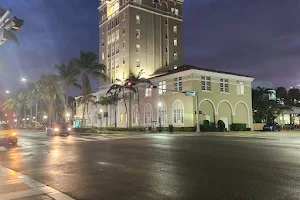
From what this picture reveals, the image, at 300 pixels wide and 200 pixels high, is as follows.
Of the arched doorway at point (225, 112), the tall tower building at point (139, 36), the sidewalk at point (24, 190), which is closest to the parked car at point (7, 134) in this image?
the sidewalk at point (24, 190)

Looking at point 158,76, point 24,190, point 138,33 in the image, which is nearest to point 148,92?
point 158,76

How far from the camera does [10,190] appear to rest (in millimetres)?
7023

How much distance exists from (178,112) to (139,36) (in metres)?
23.6

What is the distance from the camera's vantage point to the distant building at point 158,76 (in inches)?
1719

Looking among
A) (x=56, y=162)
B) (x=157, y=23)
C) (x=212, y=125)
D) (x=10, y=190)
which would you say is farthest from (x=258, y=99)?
(x=10, y=190)

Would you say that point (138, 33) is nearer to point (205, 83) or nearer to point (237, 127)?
point (205, 83)

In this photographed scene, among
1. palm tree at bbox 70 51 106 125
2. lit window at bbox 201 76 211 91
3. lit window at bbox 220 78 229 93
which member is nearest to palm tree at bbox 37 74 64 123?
palm tree at bbox 70 51 106 125

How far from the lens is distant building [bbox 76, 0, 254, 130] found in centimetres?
4366

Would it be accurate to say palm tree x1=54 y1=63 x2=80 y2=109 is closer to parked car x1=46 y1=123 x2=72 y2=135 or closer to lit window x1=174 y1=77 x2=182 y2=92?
parked car x1=46 y1=123 x2=72 y2=135

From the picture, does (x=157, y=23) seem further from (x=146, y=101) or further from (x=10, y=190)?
(x=10, y=190)

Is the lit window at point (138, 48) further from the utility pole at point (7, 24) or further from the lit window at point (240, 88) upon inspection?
the utility pole at point (7, 24)

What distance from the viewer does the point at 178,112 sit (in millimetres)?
44156

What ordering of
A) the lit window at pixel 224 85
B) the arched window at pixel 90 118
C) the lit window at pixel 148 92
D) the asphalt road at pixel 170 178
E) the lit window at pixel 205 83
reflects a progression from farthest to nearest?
the arched window at pixel 90 118
the lit window at pixel 148 92
the lit window at pixel 224 85
the lit window at pixel 205 83
the asphalt road at pixel 170 178

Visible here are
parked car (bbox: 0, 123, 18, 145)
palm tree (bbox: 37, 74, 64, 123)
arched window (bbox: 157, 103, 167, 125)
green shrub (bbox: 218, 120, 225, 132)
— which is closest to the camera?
parked car (bbox: 0, 123, 18, 145)
